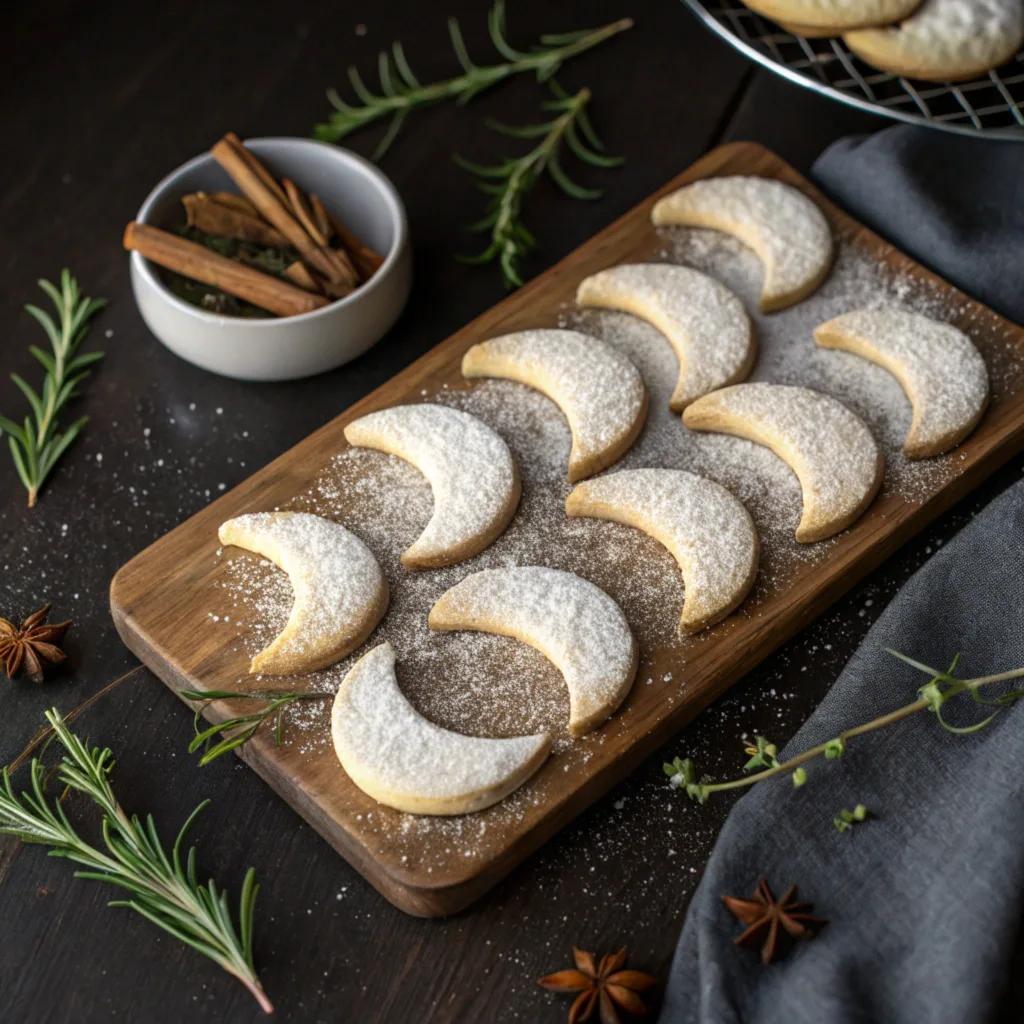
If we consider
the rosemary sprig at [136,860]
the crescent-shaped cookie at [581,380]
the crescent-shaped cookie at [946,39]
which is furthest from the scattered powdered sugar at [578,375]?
the rosemary sprig at [136,860]

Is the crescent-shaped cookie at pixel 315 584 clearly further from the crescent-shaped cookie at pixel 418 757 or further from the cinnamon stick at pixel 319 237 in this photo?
the cinnamon stick at pixel 319 237

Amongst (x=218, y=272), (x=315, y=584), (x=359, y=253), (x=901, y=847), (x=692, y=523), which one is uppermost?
(x=218, y=272)

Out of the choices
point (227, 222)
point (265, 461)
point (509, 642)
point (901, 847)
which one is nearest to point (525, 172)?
point (227, 222)

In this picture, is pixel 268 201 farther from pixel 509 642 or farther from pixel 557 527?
pixel 509 642

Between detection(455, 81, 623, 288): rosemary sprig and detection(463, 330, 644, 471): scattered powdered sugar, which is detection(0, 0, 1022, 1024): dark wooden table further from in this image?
detection(463, 330, 644, 471): scattered powdered sugar

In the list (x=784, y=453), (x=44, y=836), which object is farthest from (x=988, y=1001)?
(x=44, y=836)
